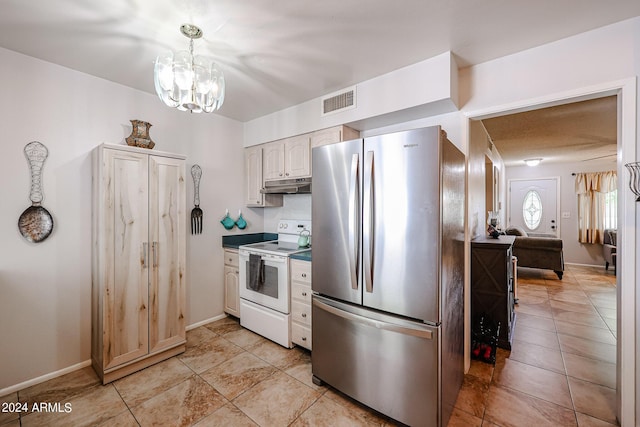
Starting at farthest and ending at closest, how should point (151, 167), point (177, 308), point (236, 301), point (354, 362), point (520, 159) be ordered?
point (520, 159)
point (236, 301)
point (177, 308)
point (151, 167)
point (354, 362)

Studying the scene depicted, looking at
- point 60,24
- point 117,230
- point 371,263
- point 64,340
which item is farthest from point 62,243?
point 371,263

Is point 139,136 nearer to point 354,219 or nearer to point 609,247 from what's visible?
point 354,219

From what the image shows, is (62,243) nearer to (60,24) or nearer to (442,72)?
(60,24)

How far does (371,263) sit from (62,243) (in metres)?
2.55

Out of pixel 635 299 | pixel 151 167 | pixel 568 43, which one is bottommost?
pixel 635 299

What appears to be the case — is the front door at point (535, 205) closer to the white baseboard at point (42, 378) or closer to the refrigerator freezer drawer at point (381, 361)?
the refrigerator freezer drawer at point (381, 361)

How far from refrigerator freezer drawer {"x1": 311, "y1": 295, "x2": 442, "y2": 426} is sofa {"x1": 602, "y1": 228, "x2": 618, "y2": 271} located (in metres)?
6.72

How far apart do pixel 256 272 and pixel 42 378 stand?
1.84m

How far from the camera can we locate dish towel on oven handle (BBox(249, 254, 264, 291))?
9.32 feet

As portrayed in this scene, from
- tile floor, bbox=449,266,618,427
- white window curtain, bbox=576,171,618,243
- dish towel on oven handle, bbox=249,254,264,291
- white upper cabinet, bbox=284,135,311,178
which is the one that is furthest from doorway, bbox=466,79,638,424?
white window curtain, bbox=576,171,618,243

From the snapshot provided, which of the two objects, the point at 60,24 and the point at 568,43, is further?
the point at 568,43

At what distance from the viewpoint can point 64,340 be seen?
228 centimetres

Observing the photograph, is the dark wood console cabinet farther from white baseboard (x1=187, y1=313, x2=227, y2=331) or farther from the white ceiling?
white baseboard (x1=187, y1=313, x2=227, y2=331)

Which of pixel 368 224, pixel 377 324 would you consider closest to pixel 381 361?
pixel 377 324
